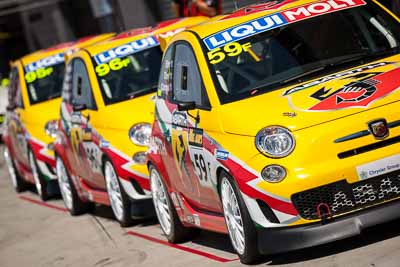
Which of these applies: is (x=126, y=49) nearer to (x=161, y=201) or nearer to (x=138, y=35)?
(x=138, y=35)

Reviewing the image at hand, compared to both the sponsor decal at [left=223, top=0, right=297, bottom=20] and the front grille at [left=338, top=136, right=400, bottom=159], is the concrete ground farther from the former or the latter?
the sponsor decal at [left=223, top=0, right=297, bottom=20]

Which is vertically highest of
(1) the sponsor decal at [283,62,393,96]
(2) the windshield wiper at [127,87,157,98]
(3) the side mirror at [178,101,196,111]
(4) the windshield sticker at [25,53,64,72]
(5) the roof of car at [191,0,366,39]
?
(5) the roof of car at [191,0,366,39]

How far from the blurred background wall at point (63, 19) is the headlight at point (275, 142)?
36.7 feet

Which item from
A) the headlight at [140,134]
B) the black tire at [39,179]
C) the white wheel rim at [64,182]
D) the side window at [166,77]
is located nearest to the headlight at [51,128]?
the black tire at [39,179]

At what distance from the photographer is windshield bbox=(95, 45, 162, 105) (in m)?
12.9

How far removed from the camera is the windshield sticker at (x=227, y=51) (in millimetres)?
9359

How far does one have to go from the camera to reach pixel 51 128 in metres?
16.2

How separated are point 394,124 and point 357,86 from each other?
1.54ft

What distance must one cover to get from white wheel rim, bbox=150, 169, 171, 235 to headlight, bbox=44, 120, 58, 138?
16.9 feet

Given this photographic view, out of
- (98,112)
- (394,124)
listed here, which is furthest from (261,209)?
(98,112)

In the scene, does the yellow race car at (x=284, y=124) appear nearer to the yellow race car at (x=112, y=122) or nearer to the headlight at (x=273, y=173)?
the headlight at (x=273, y=173)

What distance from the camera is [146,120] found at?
12.0 m

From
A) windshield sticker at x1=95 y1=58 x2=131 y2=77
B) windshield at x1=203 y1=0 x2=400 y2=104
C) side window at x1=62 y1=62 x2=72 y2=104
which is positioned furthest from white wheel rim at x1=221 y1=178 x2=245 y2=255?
side window at x1=62 y1=62 x2=72 y2=104

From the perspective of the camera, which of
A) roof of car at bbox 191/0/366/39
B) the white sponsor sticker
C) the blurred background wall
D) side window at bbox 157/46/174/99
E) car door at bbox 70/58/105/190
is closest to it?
the white sponsor sticker
